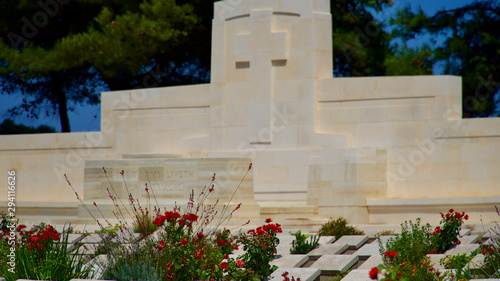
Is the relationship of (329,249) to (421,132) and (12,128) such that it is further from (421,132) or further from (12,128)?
(12,128)

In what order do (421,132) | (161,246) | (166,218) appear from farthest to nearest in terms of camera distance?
(421,132)
(166,218)
(161,246)

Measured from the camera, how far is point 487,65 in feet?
72.3

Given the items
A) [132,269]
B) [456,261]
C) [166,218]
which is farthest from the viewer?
[456,261]

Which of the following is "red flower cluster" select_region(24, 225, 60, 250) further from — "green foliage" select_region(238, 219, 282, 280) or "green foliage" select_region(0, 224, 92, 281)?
"green foliage" select_region(238, 219, 282, 280)

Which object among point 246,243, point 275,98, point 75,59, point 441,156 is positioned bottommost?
point 246,243

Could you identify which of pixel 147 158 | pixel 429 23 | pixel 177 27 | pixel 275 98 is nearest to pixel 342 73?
→ pixel 429 23

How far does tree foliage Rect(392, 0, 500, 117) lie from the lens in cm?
2200

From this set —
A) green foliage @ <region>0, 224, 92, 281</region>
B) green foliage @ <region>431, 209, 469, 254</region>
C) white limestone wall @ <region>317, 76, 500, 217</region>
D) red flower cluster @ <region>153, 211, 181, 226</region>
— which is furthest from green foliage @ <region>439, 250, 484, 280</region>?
white limestone wall @ <region>317, 76, 500, 217</region>

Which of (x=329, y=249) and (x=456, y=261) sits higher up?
(x=456, y=261)

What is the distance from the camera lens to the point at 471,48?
22.4m

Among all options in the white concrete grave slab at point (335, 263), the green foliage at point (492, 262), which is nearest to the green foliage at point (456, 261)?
the green foliage at point (492, 262)

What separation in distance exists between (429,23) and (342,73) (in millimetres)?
3426

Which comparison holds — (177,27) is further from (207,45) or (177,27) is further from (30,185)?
(30,185)

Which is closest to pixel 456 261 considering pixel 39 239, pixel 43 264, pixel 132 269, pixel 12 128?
pixel 132 269
